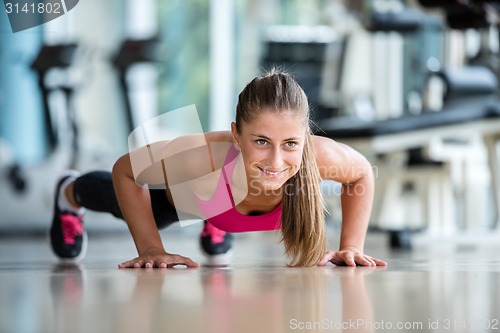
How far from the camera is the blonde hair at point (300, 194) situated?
174 centimetres

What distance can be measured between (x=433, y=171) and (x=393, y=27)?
41.6 inches

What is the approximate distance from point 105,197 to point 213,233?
0.39m

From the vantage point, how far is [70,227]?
94.6 inches

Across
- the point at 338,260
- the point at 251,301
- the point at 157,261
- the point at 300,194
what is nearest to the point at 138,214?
the point at 157,261

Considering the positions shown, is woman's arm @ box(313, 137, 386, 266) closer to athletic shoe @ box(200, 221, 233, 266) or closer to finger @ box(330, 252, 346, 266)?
finger @ box(330, 252, 346, 266)

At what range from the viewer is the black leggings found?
2147 millimetres

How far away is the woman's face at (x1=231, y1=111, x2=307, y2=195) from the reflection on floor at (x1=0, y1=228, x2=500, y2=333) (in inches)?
8.5

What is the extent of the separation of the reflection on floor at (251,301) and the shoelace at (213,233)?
61 centimetres

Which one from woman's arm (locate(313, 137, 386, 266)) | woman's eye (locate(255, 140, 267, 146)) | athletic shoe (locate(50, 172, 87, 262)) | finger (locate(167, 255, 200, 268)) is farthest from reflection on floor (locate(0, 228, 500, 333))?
athletic shoe (locate(50, 172, 87, 262))

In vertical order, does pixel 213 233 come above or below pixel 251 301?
below

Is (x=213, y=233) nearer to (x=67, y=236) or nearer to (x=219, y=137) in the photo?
(x=67, y=236)

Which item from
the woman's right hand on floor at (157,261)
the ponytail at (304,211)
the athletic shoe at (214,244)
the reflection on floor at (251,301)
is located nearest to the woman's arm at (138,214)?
the woman's right hand on floor at (157,261)

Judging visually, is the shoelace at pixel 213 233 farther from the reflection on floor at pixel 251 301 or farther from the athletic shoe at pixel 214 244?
the reflection on floor at pixel 251 301

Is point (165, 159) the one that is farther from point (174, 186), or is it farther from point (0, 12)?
point (0, 12)
